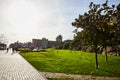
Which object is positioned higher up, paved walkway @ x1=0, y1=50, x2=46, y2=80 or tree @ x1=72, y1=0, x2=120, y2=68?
tree @ x1=72, y1=0, x2=120, y2=68

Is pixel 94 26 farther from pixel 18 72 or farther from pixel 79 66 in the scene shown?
pixel 18 72

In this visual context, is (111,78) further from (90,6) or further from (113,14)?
(90,6)

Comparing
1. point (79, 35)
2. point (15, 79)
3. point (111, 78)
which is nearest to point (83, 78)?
point (111, 78)

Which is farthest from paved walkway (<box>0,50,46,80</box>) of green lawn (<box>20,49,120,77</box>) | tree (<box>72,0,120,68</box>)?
tree (<box>72,0,120,68</box>)

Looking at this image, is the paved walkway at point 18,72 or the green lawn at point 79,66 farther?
the green lawn at point 79,66

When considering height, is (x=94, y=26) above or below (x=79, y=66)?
above

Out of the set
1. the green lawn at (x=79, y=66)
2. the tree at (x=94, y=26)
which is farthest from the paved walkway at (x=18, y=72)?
the tree at (x=94, y=26)

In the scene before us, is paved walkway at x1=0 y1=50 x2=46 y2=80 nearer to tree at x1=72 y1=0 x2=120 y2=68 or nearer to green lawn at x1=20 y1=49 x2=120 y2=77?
green lawn at x1=20 y1=49 x2=120 y2=77

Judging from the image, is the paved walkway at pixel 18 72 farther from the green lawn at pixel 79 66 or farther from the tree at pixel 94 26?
the tree at pixel 94 26

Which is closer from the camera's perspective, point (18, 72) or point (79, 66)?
point (18, 72)

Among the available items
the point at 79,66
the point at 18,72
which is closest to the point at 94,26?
the point at 79,66

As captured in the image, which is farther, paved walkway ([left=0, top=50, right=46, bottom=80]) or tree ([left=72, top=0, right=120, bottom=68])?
tree ([left=72, top=0, right=120, bottom=68])

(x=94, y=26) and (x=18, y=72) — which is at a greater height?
(x=94, y=26)

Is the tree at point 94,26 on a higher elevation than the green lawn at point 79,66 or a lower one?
higher
